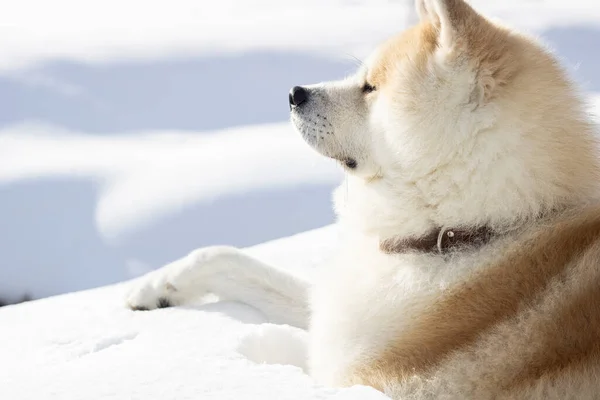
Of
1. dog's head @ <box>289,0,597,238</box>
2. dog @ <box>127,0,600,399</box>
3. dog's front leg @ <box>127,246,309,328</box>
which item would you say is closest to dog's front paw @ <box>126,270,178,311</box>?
dog's front leg @ <box>127,246,309,328</box>

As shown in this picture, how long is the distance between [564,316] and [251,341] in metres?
1.13

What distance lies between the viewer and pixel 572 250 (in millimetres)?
2010

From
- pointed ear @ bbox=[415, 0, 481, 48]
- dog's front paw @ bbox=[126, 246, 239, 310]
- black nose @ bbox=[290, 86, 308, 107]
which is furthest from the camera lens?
dog's front paw @ bbox=[126, 246, 239, 310]

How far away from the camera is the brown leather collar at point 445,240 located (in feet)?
7.12

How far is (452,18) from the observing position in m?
2.14

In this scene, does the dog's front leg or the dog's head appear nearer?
the dog's head

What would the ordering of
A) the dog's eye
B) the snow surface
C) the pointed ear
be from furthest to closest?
the dog's eye → the pointed ear → the snow surface

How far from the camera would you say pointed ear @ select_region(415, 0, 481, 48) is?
2.13 metres

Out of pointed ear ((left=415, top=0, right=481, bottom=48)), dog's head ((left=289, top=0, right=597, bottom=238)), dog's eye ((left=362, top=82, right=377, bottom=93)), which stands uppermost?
pointed ear ((left=415, top=0, right=481, bottom=48))

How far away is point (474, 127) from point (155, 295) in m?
1.65

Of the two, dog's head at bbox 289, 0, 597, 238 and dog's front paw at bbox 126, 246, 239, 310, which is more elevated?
dog's head at bbox 289, 0, 597, 238

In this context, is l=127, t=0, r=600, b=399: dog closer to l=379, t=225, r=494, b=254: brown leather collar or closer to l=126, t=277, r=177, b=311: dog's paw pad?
l=379, t=225, r=494, b=254: brown leather collar

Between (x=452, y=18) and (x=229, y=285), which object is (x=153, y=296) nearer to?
(x=229, y=285)

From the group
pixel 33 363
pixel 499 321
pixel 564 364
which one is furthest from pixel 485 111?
pixel 33 363
